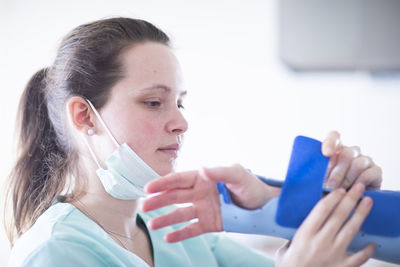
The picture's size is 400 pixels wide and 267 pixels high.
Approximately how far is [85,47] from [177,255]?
53 cm

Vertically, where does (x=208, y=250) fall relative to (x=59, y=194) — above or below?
below

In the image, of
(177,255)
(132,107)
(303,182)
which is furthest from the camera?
(177,255)

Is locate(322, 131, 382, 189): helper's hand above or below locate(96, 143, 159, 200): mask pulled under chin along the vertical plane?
above

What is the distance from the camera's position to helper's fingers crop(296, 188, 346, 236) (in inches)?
24.0

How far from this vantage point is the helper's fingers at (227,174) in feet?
2.01

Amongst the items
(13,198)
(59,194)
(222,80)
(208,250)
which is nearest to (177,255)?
(208,250)

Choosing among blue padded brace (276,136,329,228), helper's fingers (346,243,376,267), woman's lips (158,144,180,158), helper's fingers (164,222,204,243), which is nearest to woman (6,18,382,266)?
woman's lips (158,144,180,158)

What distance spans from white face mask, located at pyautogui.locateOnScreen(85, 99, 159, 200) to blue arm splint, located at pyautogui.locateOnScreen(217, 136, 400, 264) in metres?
0.22

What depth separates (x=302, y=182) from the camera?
0.65 m

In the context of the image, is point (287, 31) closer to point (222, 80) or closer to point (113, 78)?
point (222, 80)

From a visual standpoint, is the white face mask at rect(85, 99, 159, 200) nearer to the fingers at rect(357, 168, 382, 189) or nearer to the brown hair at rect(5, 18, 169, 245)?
the brown hair at rect(5, 18, 169, 245)

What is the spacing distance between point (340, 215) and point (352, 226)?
0.02 meters

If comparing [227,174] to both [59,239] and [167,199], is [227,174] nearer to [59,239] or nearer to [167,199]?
[167,199]

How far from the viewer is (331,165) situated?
2.43 ft
